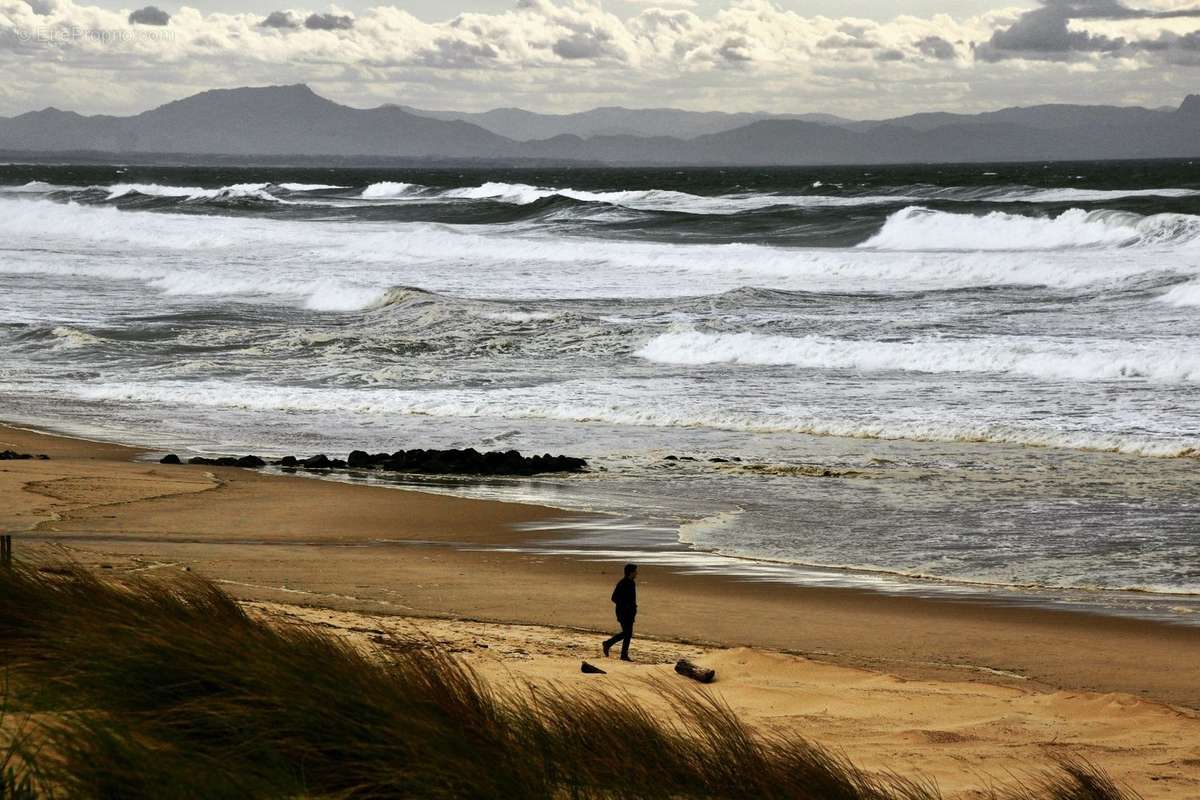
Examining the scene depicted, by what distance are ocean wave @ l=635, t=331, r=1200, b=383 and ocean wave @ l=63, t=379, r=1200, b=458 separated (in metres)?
3.55

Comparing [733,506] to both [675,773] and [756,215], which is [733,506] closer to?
[675,773]

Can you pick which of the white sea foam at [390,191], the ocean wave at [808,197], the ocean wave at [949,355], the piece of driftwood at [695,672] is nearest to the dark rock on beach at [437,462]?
the piece of driftwood at [695,672]

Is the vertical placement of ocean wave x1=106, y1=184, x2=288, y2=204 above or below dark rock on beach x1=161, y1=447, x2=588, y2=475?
above

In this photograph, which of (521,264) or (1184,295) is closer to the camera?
(1184,295)

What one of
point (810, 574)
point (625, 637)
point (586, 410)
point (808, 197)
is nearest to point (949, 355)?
point (586, 410)

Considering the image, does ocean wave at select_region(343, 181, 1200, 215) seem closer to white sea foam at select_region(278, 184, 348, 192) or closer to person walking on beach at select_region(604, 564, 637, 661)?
white sea foam at select_region(278, 184, 348, 192)

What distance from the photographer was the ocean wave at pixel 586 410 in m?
16.0

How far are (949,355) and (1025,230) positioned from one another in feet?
93.3

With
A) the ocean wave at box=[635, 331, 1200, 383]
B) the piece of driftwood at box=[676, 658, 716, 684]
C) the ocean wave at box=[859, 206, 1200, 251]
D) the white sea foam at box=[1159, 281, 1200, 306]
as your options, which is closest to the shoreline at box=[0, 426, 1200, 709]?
the piece of driftwood at box=[676, 658, 716, 684]

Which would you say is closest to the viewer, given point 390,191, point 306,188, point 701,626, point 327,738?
point 327,738

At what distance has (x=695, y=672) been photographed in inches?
291

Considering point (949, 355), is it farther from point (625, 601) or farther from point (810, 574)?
point (625, 601)

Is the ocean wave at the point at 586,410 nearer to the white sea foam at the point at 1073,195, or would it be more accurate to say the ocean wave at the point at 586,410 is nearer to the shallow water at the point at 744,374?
the shallow water at the point at 744,374

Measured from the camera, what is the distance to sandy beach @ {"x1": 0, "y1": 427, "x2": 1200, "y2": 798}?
6.58 m
